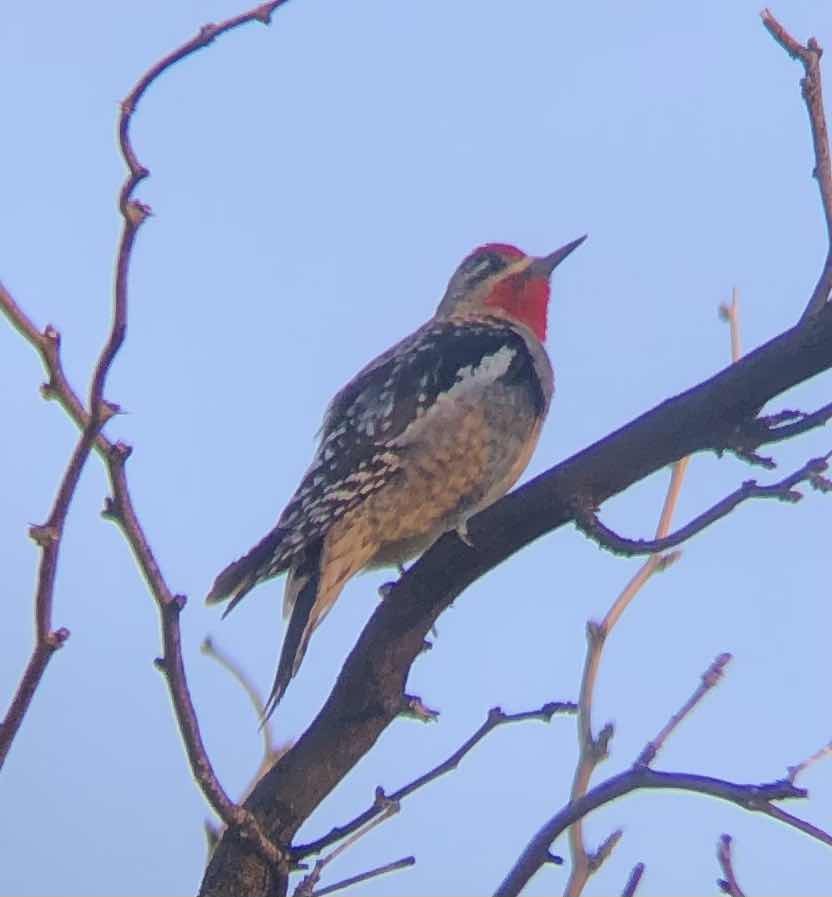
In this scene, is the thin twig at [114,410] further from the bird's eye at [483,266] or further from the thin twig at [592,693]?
the bird's eye at [483,266]

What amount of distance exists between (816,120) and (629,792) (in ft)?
4.02

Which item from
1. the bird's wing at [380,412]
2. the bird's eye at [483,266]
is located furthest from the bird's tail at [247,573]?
the bird's eye at [483,266]

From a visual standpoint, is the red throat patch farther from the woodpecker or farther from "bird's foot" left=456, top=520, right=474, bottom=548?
"bird's foot" left=456, top=520, right=474, bottom=548

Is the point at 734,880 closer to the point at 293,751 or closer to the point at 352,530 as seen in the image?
the point at 293,751

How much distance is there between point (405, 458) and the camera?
5.42 meters

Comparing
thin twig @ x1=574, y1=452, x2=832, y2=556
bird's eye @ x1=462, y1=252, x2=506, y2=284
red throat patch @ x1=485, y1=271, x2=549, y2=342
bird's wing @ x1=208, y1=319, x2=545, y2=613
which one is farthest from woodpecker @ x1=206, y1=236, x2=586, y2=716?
thin twig @ x1=574, y1=452, x2=832, y2=556

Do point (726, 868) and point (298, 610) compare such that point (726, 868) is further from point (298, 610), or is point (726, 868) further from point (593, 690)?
point (298, 610)

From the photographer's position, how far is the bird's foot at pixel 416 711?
335 centimetres

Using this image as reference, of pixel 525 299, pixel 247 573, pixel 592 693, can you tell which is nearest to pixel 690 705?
pixel 592 693

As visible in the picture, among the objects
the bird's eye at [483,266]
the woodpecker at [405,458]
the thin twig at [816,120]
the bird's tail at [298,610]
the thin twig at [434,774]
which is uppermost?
the bird's eye at [483,266]

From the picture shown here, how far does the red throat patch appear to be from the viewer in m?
6.99

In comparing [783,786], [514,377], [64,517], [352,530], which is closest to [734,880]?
[783,786]

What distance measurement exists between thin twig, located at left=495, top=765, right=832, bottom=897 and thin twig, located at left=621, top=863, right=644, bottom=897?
0.12m

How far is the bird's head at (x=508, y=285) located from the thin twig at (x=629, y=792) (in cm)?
443
